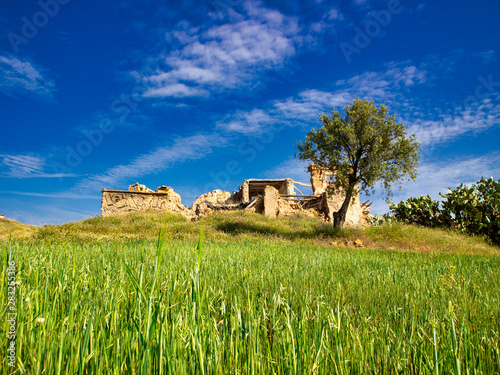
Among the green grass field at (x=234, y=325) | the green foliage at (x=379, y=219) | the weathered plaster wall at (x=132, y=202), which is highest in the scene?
the weathered plaster wall at (x=132, y=202)

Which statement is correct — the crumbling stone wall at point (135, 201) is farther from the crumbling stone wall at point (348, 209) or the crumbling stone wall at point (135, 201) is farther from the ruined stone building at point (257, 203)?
the crumbling stone wall at point (348, 209)

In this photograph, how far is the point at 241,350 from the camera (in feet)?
4.69

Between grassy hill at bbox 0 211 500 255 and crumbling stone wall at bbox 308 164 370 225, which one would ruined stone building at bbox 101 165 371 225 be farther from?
grassy hill at bbox 0 211 500 255

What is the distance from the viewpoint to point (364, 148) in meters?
17.9

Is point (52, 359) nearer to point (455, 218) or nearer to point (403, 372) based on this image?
point (403, 372)

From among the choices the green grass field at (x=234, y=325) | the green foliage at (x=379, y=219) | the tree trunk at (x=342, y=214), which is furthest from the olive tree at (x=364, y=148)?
the green grass field at (x=234, y=325)

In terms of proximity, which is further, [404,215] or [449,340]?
[404,215]

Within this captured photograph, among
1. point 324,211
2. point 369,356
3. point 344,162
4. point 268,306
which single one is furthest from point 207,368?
point 324,211

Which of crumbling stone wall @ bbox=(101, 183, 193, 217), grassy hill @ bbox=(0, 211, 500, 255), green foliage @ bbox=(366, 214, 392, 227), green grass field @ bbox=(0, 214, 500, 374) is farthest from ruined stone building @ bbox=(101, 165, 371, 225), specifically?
green grass field @ bbox=(0, 214, 500, 374)

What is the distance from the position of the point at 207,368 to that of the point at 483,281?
5110 mm

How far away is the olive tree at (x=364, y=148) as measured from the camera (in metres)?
17.2

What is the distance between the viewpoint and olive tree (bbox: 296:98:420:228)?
56.3 feet

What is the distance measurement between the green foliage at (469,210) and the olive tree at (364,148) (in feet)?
14.0

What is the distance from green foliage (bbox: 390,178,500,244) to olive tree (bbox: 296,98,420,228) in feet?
14.0
